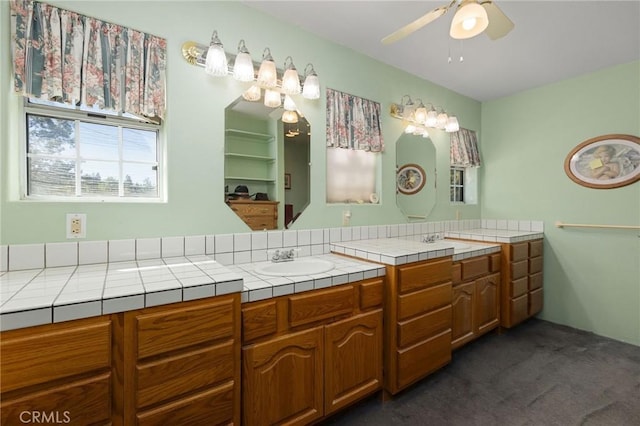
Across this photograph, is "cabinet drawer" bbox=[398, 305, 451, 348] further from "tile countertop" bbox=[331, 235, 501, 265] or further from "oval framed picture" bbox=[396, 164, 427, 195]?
"oval framed picture" bbox=[396, 164, 427, 195]

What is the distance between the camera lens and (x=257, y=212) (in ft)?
6.25

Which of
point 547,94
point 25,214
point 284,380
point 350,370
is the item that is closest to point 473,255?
point 350,370

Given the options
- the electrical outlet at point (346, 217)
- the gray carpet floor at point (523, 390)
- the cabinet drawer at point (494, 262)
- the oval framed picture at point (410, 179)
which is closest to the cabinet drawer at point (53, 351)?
the gray carpet floor at point (523, 390)

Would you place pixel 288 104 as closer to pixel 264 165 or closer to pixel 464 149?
pixel 264 165

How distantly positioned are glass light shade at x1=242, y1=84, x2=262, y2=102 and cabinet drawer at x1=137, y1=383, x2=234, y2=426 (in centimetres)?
159

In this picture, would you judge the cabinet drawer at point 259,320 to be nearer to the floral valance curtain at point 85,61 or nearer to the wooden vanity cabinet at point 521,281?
the floral valance curtain at point 85,61

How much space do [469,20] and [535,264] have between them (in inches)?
103

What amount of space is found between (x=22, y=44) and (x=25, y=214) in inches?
29.3

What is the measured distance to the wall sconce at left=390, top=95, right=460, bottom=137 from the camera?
2.67m

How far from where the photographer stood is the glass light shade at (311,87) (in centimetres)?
197

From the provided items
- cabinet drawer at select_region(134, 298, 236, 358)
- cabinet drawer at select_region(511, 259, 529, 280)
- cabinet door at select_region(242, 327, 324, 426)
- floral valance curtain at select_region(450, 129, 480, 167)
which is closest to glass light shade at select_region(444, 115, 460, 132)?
floral valance curtain at select_region(450, 129, 480, 167)

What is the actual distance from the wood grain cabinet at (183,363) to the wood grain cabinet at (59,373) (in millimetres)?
63

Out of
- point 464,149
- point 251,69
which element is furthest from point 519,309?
point 251,69

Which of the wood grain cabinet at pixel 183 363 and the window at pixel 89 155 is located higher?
the window at pixel 89 155
